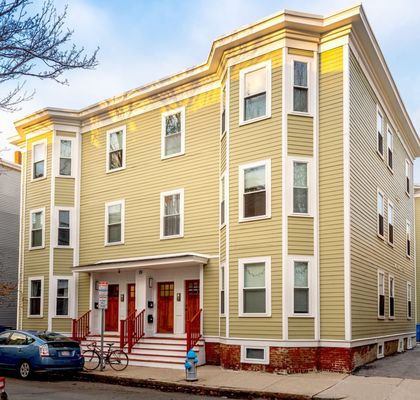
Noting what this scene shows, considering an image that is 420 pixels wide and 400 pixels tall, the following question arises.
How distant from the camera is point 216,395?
1508cm

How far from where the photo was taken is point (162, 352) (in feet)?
66.1

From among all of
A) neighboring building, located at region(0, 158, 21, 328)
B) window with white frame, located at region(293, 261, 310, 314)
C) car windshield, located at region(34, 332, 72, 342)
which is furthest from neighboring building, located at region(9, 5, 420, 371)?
neighboring building, located at region(0, 158, 21, 328)

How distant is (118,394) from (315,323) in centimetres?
595

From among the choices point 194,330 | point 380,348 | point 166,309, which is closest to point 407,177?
point 380,348

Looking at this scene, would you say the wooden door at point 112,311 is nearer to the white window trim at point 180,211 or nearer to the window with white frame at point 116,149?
the white window trim at point 180,211

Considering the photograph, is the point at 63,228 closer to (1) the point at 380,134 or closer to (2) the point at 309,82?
(2) the point at 309,82

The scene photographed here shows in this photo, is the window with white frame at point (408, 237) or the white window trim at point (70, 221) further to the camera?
the window with white frame at point (408, 237)

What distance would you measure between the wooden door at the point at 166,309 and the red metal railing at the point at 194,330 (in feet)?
6.29

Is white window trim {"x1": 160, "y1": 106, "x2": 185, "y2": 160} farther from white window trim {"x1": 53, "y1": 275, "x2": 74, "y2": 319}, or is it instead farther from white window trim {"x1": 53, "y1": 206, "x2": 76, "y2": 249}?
white window trim {"x1": 53, "y1": 275, "x2": 74, "y2": 319}

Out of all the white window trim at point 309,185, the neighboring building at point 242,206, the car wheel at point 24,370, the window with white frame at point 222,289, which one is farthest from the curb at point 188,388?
the white window trim at point 309,185

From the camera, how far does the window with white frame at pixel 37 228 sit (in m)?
26.2

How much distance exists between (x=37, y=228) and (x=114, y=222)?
416 cm

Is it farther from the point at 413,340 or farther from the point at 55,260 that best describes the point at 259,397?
the point at 413,340

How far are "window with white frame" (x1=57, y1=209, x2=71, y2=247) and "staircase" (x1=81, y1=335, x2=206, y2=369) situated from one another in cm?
639
